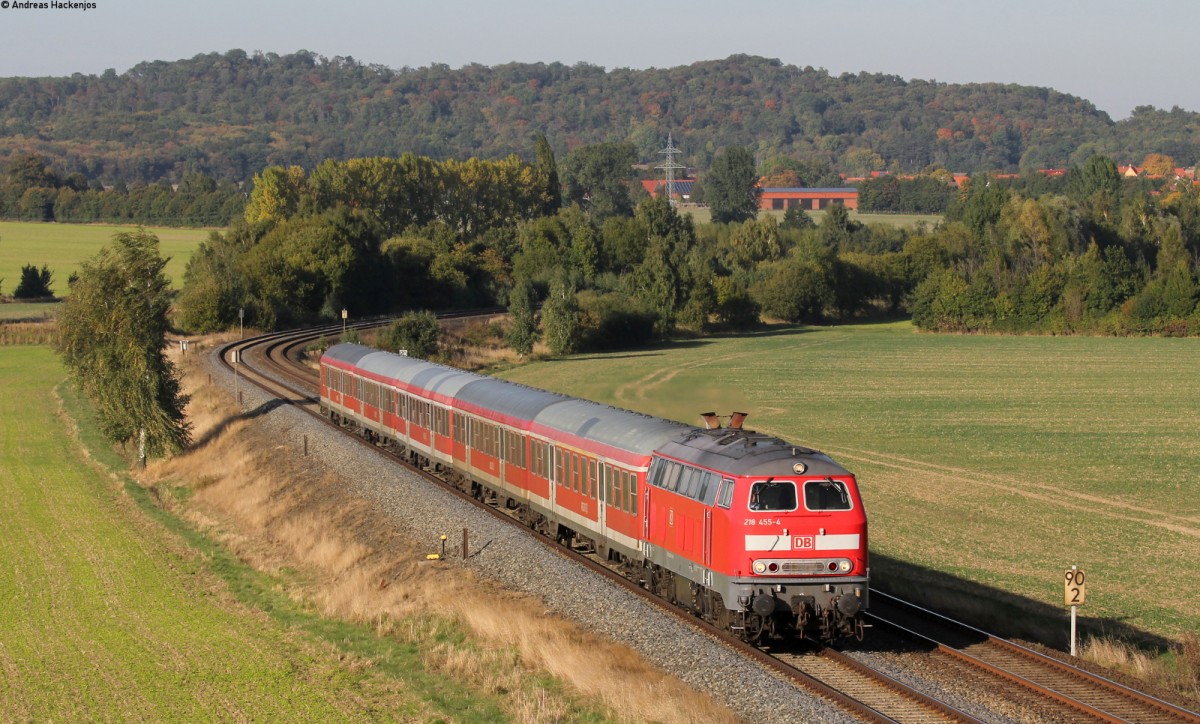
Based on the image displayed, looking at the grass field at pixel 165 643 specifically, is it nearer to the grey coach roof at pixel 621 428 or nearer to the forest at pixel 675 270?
the grey coach roof at pixel 621 428

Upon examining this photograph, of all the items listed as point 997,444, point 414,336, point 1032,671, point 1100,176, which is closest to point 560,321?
point 414,336

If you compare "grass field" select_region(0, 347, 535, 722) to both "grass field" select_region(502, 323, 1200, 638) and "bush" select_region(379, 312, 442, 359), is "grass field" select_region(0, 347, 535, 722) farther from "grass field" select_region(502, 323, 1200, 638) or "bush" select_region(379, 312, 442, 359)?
"bush" select_region(379, 312, 442, 359)

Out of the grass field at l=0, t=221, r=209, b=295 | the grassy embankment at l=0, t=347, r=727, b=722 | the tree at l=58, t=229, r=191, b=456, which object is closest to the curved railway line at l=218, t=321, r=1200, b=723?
the grassy embankment at l=0, t=347, r=727, b=722

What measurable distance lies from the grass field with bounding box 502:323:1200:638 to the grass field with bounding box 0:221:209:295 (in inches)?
2536

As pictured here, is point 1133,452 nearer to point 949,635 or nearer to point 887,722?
point 949,635

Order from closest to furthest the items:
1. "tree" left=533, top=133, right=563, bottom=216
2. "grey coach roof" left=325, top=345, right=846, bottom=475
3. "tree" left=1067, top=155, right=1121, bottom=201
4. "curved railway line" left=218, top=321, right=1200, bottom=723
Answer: "curved railway line" left=218, top=321, right=1200, bottom=723 → "grey coach roof" left=325, top=345, right=846, bottom=475 → "tree" left=533, top=133, right=563, bottom=216 → "tree" left=1067, top=155, right=1121, bottom=201

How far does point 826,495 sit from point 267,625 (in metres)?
11.3

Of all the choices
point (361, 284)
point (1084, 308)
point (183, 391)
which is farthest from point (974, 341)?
point (183, 391)

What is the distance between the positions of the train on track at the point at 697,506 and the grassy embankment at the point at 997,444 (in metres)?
4.41

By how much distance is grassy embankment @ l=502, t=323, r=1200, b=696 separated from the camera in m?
29.1

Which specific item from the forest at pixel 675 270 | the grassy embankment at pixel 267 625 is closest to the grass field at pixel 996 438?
the forest at pixel 675 270

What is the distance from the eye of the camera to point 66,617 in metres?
26.6

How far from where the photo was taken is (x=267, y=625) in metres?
25.2

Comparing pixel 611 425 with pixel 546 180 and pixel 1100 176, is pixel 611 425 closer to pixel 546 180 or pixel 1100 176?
pixel 546 180
